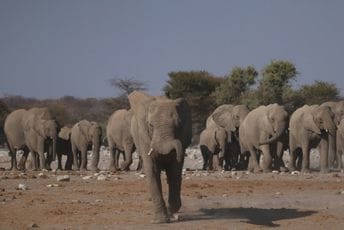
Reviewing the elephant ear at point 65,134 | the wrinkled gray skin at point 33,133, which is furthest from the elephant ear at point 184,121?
the elephant ear at point 65,134

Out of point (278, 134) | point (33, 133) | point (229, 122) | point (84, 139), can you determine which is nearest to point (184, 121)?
point (278, 134)

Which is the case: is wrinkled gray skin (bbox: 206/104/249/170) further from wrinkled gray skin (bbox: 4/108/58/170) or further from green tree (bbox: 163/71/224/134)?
green tree (bbox: 163/71/224/134)

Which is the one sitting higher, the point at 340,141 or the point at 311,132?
the point at 311,132

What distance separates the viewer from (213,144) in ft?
112

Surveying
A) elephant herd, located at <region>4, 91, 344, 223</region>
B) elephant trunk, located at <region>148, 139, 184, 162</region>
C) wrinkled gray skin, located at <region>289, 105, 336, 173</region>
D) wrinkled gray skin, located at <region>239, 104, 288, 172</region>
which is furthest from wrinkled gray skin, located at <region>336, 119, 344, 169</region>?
elephant trunk, located at <region>148, 139, 184, 162</region>

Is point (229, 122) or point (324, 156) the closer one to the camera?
point (324, 156)

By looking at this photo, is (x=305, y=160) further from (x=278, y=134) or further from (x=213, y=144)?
(x=213, y=144)

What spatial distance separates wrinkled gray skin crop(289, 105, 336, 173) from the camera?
1046 inches

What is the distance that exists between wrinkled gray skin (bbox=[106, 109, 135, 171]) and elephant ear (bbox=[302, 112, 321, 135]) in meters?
7.50

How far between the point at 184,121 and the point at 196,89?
53989 millimetres

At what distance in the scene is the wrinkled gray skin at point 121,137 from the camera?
31.6 meters

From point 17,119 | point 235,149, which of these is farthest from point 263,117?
point 17,119

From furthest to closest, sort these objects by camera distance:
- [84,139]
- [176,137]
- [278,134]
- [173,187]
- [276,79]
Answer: [276,79] → [84,139] → [278,134] → [173,187] → [176,137]

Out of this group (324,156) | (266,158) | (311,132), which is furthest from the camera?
(311,132)
